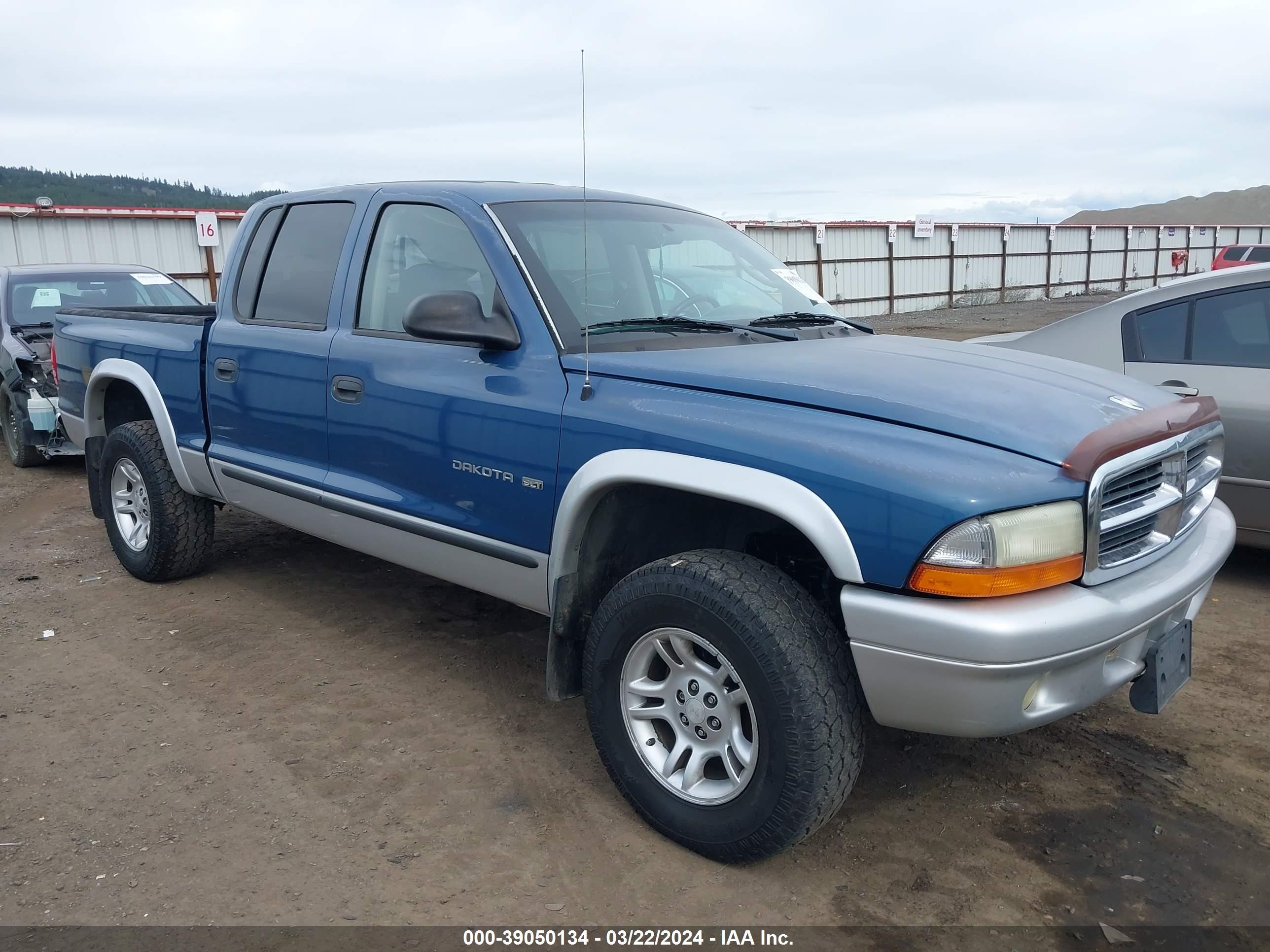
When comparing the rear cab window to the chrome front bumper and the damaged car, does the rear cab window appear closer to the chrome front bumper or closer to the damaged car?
Result: the chrome front bumper

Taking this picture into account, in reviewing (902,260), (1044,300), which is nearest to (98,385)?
(902,260)

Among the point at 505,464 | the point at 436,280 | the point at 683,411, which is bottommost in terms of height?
the point at 505,464

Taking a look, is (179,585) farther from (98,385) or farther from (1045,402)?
(1045,402)

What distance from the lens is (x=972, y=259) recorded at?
29.4 m

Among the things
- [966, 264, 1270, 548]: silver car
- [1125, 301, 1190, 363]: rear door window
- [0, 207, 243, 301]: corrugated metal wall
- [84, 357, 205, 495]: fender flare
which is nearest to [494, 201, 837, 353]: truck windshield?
[966, 264, 1270, 548]: silver car

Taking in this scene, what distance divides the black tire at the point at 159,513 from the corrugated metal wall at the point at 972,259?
1436cm

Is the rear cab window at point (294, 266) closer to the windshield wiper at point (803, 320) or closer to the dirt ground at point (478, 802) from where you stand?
the dirt ground at point (478, 802)

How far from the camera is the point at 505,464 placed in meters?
3.27

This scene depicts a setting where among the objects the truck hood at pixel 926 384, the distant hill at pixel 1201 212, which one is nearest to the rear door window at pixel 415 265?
the truck hood at pixel 926 384

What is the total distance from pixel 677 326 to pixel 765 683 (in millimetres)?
1366

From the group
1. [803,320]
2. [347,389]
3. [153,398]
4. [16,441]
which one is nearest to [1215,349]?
[803,320]

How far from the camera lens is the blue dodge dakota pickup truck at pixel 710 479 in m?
2.45

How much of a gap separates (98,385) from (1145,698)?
511cm

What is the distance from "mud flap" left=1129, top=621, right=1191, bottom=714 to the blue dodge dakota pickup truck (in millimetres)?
10
